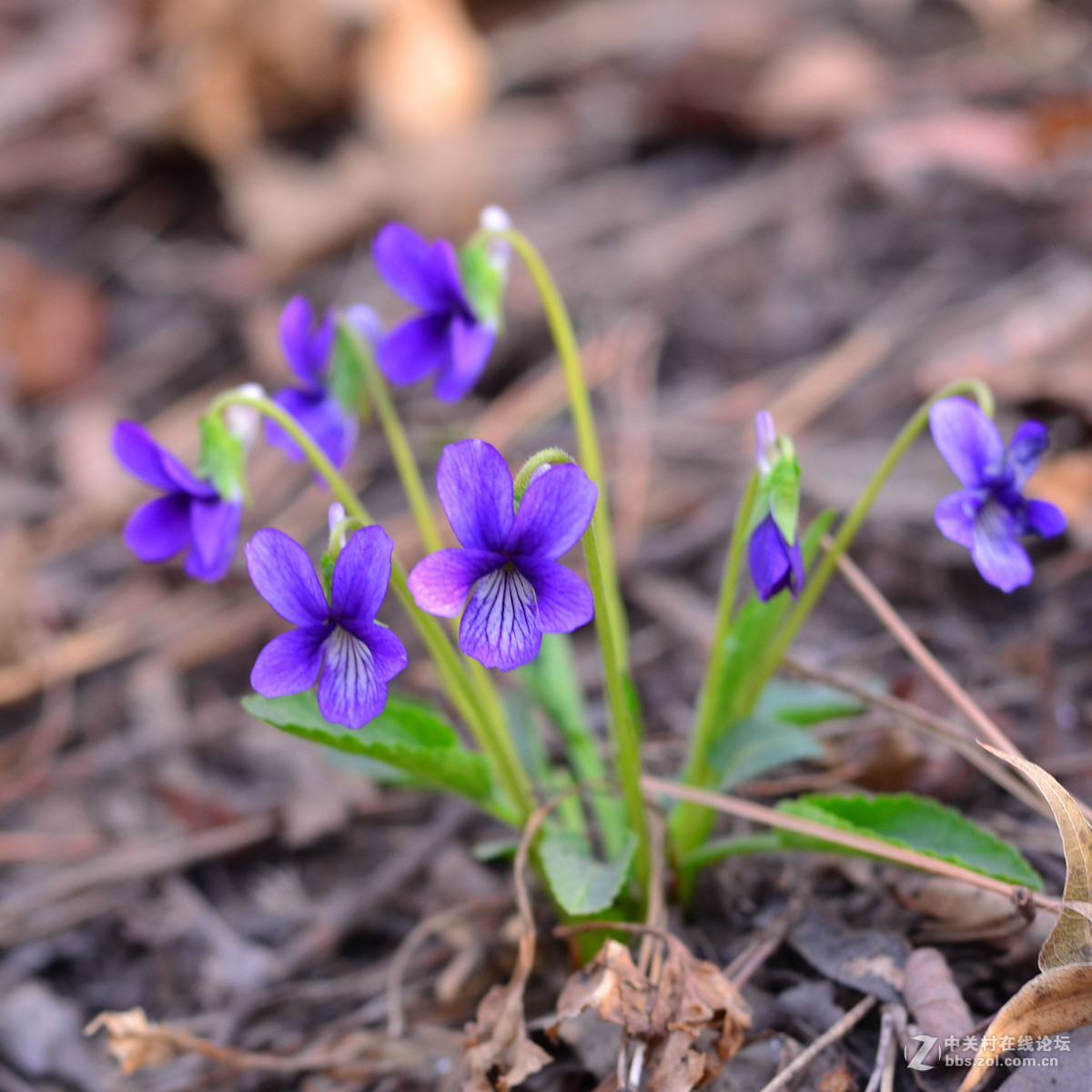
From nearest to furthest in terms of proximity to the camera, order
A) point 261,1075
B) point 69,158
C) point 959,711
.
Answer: point 261,1075, point 959,711, point 69,158

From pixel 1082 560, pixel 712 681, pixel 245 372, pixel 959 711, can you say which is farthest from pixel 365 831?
pixel 245 372

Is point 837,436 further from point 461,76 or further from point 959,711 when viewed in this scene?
point 461,76

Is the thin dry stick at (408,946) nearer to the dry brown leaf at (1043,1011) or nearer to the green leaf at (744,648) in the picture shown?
the green leaf at (744,648)

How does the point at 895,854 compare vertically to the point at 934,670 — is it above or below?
above

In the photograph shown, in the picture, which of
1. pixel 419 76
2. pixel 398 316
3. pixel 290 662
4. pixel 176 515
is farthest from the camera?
pixel 419 76

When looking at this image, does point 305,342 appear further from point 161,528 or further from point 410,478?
point 161,528

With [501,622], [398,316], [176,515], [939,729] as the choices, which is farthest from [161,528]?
[398,316]
